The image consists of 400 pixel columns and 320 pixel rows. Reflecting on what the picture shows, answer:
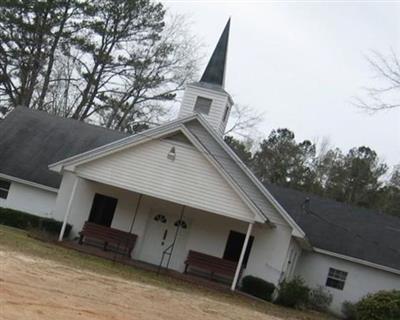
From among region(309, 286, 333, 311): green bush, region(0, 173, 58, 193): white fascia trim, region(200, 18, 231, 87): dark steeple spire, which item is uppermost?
region(200, 18, 231, 87): dark steeple spire

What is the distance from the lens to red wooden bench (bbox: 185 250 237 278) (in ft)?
76.4

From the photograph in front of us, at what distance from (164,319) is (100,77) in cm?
3310

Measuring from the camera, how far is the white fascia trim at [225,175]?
2172 cm

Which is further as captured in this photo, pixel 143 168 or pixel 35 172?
pixel 35 172

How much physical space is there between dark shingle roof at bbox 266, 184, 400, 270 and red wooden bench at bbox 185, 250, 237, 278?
17.8 ft

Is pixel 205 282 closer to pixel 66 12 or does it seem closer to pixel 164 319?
pixel 164 319

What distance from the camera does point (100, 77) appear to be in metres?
42.8

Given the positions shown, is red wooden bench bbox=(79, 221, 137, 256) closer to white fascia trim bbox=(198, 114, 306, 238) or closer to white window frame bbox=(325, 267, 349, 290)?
white fascia trim bbox=(198, 114, 306, 238)

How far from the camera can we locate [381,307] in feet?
65.9

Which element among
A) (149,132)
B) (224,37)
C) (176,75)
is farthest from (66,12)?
(149,132)

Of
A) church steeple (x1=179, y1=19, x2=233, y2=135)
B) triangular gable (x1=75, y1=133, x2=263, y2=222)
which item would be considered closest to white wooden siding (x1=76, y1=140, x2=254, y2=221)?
triangular gable (x1=75, y1=133, x2=263, y2=222)

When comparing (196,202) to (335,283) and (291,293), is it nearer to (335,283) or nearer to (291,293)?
(291,293)

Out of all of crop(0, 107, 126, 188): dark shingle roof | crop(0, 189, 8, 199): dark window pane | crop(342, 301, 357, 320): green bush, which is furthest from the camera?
crop(0, 107, 126, 188): dark shingle roof

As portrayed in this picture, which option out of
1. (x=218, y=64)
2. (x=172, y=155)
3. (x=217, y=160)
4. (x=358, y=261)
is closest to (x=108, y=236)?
(x=172, y=155)
